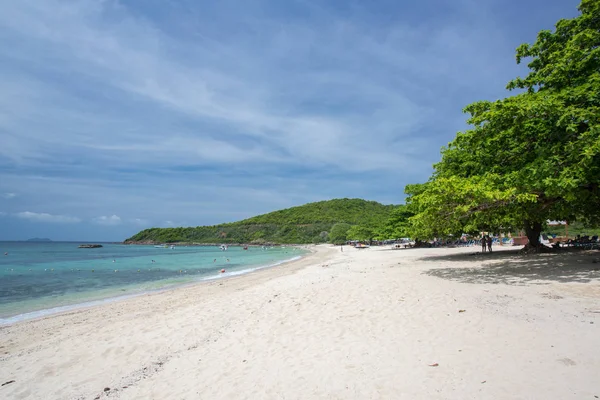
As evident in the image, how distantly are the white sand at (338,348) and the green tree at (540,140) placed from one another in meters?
2.99

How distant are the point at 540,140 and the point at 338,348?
1110 centimetres

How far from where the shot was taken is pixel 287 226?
132 metres

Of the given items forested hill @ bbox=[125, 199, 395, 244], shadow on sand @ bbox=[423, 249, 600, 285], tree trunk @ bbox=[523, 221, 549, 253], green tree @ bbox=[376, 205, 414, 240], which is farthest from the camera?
forested hill @ bbox=[125, 199, 395, 244]

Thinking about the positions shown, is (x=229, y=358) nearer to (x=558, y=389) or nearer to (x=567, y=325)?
(x=558, y=389)

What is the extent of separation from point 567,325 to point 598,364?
6.03 ft

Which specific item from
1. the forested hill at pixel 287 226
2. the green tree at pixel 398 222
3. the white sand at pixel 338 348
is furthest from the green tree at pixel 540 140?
the forested hill at pixel 287 226

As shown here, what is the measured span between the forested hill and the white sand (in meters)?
100

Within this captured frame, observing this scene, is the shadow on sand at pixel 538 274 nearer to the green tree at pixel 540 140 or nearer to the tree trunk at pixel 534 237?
the green tree at pixel 540 140

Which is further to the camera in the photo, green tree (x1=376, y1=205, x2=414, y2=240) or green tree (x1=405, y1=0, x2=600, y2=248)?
green tree (x1=376, y1=205, x2=414, y2=240)

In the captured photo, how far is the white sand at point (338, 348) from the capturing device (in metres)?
4.22

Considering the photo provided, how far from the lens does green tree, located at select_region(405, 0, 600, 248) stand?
10.4m

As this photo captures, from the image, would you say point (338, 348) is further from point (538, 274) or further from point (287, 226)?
point (287, 226)

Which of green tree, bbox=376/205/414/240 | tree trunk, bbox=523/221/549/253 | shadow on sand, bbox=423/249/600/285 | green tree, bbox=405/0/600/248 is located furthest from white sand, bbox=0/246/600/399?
green tree, bbox=376/205/414/240

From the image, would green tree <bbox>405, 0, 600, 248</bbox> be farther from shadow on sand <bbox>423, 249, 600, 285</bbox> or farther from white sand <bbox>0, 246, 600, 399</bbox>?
white sand <bbox>0, 246, 600, 399</bbox>
